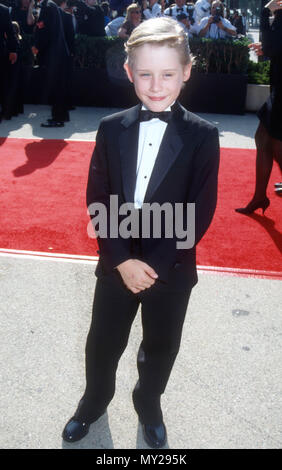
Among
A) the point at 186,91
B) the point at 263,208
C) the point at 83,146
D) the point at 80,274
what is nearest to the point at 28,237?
the point at 80,274

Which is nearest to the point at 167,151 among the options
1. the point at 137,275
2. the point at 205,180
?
the point at 205,180

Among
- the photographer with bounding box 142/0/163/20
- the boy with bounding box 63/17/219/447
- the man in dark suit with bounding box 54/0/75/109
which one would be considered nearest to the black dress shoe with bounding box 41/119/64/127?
the man in dark suit with bounding box 54/0/75/109

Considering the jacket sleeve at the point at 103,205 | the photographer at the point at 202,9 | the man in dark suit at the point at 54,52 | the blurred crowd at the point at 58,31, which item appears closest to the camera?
the jacket sleeve at the point at 103,205

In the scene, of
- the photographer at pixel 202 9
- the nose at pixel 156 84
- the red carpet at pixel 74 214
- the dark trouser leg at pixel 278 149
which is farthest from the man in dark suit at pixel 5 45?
the nose at pixel 156 84

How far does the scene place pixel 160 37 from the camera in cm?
170

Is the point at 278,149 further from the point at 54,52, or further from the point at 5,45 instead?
the point at 5,45

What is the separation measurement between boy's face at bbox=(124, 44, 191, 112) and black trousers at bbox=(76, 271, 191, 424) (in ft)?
2.40

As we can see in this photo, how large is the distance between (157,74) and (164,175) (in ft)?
1.24

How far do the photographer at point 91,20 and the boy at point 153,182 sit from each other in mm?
9489

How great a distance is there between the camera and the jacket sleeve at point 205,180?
1.84 m

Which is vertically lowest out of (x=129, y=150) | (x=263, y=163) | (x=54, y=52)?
(x=263, y=163)

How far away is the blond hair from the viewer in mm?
1707

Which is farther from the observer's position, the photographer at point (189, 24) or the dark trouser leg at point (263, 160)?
the photographer at point (189, 24)

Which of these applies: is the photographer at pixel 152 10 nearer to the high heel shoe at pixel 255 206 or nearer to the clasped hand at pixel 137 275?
the high heel shoe at pixel 255 206
